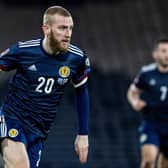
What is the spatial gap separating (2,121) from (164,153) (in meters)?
3.47

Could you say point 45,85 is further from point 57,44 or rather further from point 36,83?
point 57,44

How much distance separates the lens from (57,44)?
5.34 metres

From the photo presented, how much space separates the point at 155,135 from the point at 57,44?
10.6 feet

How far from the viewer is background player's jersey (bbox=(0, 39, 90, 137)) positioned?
538cm

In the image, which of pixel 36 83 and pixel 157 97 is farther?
pixel 157 97

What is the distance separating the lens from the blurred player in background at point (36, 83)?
17.4ft

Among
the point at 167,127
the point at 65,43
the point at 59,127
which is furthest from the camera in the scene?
the point at 59,127

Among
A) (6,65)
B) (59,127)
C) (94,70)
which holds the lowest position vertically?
(59,127)

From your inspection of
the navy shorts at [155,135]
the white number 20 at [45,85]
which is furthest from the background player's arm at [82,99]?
the navy shorts at [155,135]

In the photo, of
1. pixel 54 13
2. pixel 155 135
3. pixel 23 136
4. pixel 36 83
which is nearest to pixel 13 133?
pixel 23 136

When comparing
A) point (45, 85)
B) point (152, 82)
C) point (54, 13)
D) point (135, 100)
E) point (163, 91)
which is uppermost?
point (54, 13)

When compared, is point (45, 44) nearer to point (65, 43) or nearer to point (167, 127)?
point (65, 43)

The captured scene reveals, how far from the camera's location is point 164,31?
645 inches

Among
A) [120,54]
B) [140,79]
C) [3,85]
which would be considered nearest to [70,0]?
[120,54]
